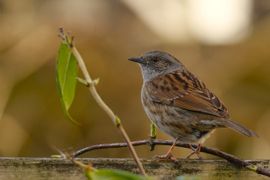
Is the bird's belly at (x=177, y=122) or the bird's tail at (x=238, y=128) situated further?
the bird's belly at (x=177, y=122)

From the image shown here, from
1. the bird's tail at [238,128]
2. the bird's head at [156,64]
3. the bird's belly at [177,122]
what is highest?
the bird's head at [156,64]

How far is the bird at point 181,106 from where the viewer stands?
4668mm

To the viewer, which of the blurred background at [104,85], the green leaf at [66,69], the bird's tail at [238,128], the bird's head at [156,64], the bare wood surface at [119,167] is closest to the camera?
the green leaf at [66,69]

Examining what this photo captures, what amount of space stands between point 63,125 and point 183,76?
2.25 meters

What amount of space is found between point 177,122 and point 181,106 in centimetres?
18

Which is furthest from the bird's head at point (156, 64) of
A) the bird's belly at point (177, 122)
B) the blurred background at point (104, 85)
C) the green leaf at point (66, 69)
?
the green leaf at point (66, 69)

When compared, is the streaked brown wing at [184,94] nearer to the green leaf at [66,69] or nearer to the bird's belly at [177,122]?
the bird's belly at [177,122]

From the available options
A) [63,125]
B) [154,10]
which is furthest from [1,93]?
[154,10]

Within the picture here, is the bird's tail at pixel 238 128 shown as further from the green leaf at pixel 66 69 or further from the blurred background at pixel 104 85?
the blurred background at pixel 104 85

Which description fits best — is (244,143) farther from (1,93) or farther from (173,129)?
(173,129)

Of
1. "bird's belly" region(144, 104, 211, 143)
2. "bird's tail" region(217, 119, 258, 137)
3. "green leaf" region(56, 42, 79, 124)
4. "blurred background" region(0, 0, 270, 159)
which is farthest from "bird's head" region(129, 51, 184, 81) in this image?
"green leaf" region(56, 42, 79, 124)

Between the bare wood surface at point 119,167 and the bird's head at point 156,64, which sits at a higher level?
the bird's head at point 156,64

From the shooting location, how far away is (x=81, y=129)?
7.35 meters

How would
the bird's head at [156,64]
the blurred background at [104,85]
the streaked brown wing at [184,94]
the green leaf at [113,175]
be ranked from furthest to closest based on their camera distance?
the blurred background at [104,85], the bird's head at [156,64], the streaked brown wing at [184,94], the green leaf at [113,175]
